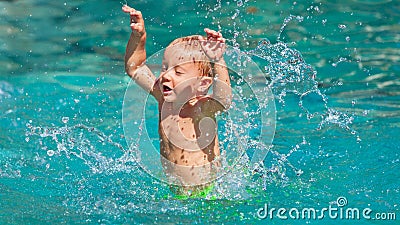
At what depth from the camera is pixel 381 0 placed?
606cm

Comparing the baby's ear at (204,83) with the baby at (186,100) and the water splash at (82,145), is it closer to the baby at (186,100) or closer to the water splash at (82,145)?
the baby at (186,100)

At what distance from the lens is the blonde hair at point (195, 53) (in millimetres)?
3049

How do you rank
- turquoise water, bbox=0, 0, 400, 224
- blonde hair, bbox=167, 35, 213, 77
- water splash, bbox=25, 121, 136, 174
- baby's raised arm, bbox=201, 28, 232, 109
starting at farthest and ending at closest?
water splash, bbox=25, 121, 136, 174 < turquoise water, bbox=0, 0, 400, 224 < blonde hair, bbox=167, 35, 213, 77 < baby's raised arm, bbox=201, 28, 232, 109

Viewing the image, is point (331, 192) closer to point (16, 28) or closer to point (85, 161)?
point (85, 161)

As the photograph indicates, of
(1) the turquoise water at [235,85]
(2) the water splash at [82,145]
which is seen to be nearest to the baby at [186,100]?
(1) the turquoise water at [235,85]

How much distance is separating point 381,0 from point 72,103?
3.23 metres

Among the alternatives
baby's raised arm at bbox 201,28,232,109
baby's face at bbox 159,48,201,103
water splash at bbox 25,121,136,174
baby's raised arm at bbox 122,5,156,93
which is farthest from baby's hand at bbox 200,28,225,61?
water splash at bbox 25,121,136,174

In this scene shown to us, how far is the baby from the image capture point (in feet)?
10.1

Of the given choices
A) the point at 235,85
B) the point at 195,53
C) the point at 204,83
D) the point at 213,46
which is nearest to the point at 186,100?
the point at 204,83

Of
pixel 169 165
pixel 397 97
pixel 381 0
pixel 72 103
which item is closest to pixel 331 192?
pixel 169 165

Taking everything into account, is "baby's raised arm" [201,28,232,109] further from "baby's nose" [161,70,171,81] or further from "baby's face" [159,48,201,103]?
"baby's nose" [161,70,171,81]

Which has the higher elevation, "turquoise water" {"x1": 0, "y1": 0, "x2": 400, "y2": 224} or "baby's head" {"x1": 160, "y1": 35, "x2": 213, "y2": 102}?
"baby's head" {"x1": 160, "y1": 35, "x2": 213, "y2": 102}

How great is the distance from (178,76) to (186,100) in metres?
0.17

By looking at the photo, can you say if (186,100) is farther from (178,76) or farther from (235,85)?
(235,85)
